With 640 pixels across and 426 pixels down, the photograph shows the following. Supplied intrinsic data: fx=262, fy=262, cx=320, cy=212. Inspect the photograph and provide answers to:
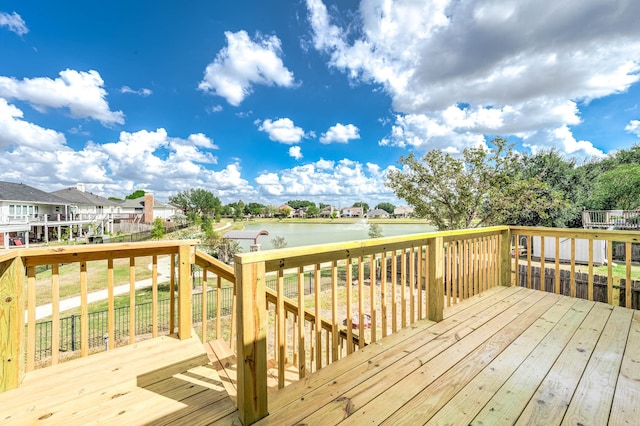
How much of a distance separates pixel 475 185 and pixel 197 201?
44738mm

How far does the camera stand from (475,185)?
31.2 ft

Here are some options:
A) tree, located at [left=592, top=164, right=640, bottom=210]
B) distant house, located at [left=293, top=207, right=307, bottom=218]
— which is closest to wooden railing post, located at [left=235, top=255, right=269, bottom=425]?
tree, located at [left=592, top=164, right=640, bottom=210]

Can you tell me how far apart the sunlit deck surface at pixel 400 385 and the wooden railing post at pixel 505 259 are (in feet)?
4.43

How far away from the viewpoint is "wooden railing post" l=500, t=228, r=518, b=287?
3749 millimetres

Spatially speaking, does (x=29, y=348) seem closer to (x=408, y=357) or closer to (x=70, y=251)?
(x=70, y=251)

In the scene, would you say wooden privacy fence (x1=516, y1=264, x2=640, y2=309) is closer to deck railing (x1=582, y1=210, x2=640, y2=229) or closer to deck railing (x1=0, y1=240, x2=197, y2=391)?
deck railing (x1=0, y1=240, x2=197, y2=391)

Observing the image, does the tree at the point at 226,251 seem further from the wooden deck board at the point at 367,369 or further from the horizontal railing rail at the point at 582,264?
the wooden deck board at the point at 367,369

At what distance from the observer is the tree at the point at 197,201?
43.6m

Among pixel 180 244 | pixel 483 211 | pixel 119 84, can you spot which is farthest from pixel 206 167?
pixel 180 244

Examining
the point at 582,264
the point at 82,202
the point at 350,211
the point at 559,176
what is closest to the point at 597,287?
the point at 582,264

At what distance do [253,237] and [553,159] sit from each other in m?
19.7

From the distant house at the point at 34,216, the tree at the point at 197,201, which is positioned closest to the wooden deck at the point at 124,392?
the distant house at the point at 34,216

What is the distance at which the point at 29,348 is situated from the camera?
5.79ft

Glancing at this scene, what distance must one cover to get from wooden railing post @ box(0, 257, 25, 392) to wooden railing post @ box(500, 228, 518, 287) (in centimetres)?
499
